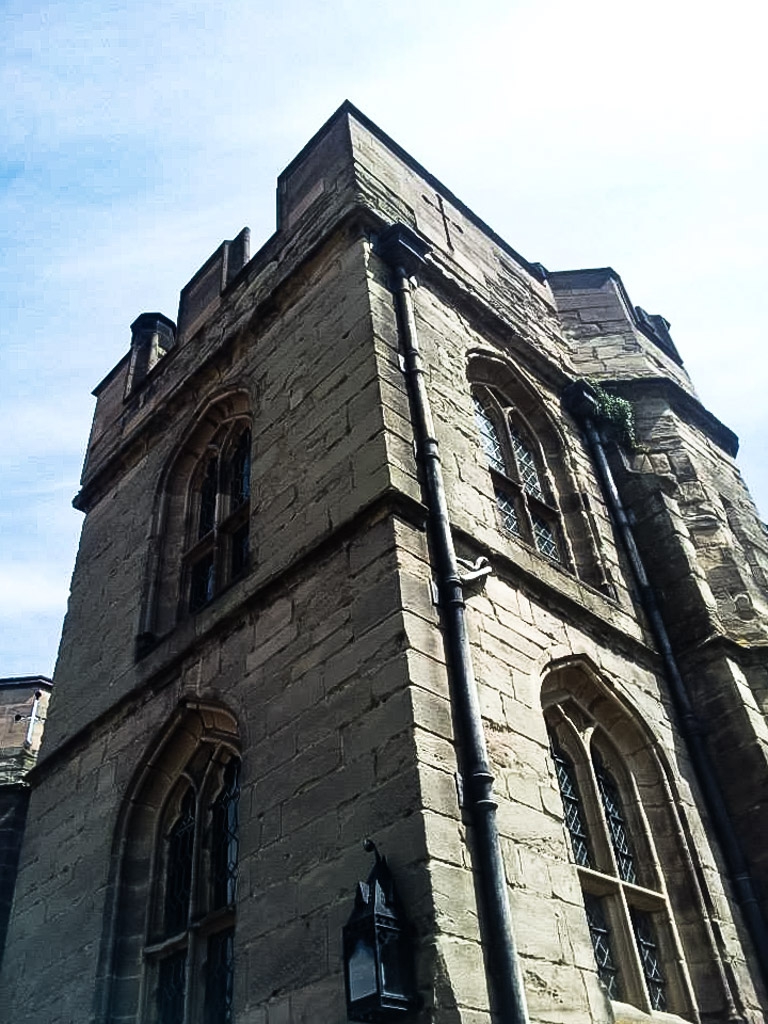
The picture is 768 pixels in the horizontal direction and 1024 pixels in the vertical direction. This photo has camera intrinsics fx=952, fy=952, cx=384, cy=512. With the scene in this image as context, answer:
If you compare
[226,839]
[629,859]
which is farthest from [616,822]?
[226,839]

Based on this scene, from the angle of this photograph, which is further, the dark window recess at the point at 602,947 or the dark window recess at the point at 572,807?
the dark window recess at the point at 572,807

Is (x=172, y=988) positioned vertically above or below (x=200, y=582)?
below

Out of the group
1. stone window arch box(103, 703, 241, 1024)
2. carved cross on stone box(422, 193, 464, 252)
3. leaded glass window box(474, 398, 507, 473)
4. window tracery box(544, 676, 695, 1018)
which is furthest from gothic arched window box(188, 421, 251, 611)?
carved cross on stone box(422, 193, 464, 252)

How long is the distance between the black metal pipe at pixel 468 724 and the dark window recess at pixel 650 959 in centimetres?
182

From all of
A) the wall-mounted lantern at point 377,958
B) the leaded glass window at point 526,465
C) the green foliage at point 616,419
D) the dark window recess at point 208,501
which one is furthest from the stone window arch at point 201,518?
the green foliage at point 616,419

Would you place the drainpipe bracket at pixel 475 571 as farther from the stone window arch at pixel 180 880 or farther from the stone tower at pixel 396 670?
the stone window arch at pixel 180 880

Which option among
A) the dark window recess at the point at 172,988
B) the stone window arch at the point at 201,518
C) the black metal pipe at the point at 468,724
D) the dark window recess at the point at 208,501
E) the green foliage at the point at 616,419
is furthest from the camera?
the green foliage at the point at 616,419

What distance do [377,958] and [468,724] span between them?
1.32 metres

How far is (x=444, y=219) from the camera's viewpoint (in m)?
10.2

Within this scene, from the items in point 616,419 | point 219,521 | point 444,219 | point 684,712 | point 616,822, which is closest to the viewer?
point 616,822

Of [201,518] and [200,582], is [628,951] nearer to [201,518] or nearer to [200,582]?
[200,582]

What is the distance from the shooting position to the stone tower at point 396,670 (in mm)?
4785

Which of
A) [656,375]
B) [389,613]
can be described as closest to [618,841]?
[389,613]

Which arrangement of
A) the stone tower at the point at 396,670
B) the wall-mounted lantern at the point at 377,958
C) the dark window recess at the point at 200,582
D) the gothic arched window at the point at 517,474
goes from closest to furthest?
the wall-mounted lantern at the point at 377,958 < the stone tower at the point at 396,670 < the gothic arched window at the point at 517,474 < the dark window recess at the point at 200,582
